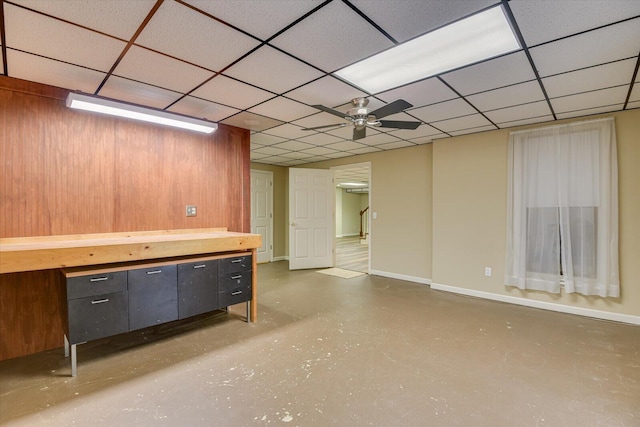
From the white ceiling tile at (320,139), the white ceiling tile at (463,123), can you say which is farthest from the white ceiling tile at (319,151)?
the white ceiling tile at (463,123)

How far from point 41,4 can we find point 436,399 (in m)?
3.20

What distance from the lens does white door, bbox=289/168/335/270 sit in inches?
233

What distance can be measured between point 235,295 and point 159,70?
2.14m

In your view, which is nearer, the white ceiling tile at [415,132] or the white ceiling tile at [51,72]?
the white ceiling tile at [51,72]

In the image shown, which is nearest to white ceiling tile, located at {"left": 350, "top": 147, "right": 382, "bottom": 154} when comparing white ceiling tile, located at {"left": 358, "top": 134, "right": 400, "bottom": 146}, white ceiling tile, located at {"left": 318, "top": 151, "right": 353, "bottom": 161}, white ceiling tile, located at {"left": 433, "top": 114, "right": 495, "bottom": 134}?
white ceiling tile, located at {"left": 318, "top": 151, "right": 353, "bottom": 161}

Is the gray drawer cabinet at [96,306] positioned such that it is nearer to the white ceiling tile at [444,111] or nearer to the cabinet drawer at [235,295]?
the cabinet drawer at [235,295]

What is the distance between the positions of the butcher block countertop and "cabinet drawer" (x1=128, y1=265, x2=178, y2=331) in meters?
0.14

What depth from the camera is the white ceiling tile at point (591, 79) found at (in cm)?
221

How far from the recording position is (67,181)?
2.67m

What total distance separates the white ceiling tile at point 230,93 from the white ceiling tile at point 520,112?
2.48 m

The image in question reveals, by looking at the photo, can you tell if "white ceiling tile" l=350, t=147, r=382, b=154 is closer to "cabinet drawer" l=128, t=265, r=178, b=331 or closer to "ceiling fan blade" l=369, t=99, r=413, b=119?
"ceiling fan blade" l=369, t=99, r=413, b=119

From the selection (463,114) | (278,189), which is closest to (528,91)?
(463,114)

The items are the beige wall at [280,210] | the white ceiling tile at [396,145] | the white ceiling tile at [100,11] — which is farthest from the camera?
the beige wall at [280,210]

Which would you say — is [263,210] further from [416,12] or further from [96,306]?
[416,12]
